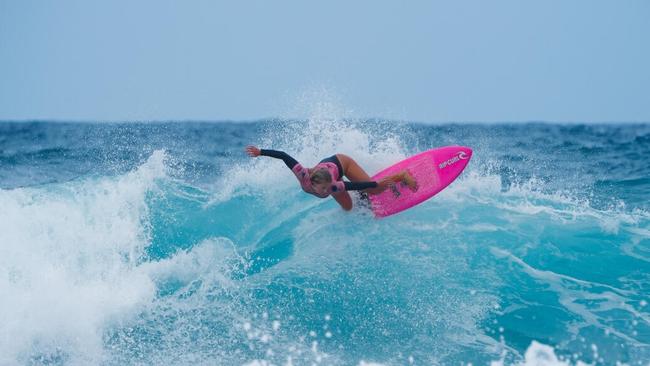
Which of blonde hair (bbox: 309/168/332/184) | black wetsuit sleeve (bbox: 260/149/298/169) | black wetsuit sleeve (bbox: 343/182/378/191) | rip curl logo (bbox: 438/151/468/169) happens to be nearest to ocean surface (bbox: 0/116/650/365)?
rip curl logo (bbox: 438/151/468/169)

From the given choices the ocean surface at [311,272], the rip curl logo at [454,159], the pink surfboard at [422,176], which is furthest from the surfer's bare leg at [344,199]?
the rip curl logo at [454,159]

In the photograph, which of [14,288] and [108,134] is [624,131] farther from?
[14,288]

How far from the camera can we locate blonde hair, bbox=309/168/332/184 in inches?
203

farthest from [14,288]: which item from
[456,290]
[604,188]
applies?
[604,188]

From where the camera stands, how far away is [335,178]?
5.38m

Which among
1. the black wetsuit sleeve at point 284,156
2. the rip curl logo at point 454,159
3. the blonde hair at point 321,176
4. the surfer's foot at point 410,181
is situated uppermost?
the black wetsuit sleeve at point 284,156

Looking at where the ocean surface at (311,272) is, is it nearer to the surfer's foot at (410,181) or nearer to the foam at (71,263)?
the foam at (71,263)

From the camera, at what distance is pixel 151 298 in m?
4.85

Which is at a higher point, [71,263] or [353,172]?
[353,172]

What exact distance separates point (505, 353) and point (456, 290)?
2.38 ft

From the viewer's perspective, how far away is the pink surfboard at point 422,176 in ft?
18.9

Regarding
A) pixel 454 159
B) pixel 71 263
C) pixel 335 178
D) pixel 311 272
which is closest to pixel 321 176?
pixel 335 178

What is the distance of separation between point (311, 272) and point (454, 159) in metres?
1.92

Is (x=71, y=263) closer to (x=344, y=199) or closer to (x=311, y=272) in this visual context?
(x=311, y=272)
